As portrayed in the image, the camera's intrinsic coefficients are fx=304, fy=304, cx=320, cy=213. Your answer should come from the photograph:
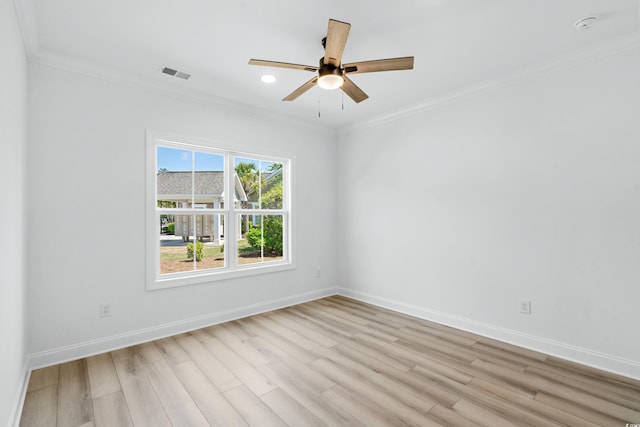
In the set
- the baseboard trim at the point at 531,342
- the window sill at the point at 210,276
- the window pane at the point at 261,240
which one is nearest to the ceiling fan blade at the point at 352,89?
the window pane at the point at 261,240

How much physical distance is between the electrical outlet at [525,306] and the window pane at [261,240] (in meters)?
3.00

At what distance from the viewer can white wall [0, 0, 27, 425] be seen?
164 centimetres

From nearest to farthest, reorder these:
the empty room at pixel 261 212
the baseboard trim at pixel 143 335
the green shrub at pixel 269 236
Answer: the empty room at pixel 261 212, the baseboard trim at pixel 143 335, the green shrub at pixel 269 236

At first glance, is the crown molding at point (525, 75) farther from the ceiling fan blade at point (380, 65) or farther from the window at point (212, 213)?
the window at point (212, 213)

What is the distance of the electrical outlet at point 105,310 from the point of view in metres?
2.90

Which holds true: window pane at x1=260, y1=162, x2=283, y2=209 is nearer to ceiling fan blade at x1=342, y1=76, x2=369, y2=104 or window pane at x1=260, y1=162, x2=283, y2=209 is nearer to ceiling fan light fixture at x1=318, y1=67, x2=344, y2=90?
ceiling fan blade at x1=342, y1=76, x2=369, y2=104

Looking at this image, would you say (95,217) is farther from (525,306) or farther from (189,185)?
(525,306)

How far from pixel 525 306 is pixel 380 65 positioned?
2.69m

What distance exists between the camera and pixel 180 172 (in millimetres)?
3566

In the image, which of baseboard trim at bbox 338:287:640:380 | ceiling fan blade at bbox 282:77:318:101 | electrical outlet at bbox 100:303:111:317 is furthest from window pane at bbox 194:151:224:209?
baseboard trim at bbox 338:287:640:380

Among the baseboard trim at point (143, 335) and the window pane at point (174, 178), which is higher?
the window pane at point (174, 178)

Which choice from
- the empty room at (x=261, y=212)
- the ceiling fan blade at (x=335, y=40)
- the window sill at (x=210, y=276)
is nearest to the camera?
the ceiling fan blade at (x=335, y=40)

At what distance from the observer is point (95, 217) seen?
2898mm

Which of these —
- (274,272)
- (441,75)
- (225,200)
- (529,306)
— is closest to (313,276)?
(274,272)
